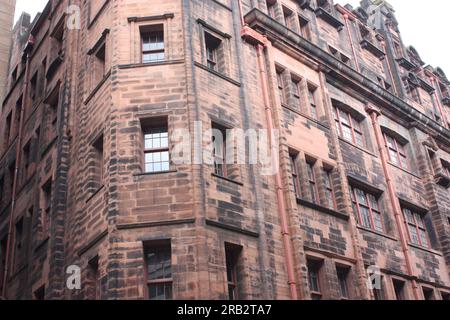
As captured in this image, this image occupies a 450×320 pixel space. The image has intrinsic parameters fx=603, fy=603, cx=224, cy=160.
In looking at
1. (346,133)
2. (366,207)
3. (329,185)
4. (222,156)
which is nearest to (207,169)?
(222,156)

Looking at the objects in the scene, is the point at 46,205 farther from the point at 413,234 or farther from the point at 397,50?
the point at 397,50

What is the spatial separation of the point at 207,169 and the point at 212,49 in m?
5.48

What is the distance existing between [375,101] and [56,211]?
14.8m

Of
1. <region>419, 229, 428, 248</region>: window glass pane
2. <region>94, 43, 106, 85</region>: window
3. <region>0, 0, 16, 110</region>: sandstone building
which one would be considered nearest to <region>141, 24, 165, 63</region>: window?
<region>94, 43, 106, 85</region>: window

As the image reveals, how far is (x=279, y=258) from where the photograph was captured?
17.2 meters

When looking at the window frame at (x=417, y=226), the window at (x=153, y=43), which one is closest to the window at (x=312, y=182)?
the window frame at (x=417, y=226)

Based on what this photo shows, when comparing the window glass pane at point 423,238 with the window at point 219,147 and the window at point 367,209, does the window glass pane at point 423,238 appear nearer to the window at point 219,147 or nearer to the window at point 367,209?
the window at point 367,209

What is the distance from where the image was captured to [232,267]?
16500 mm

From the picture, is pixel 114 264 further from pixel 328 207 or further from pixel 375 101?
pixel 375 101

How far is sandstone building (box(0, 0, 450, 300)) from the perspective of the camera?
16.1 meters

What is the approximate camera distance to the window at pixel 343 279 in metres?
19.5

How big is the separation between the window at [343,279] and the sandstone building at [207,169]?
1.7 inches

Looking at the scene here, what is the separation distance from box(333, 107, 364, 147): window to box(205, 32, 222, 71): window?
6.21m

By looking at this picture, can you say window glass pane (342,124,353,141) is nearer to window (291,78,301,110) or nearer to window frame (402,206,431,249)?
window (291,78,301,110)
